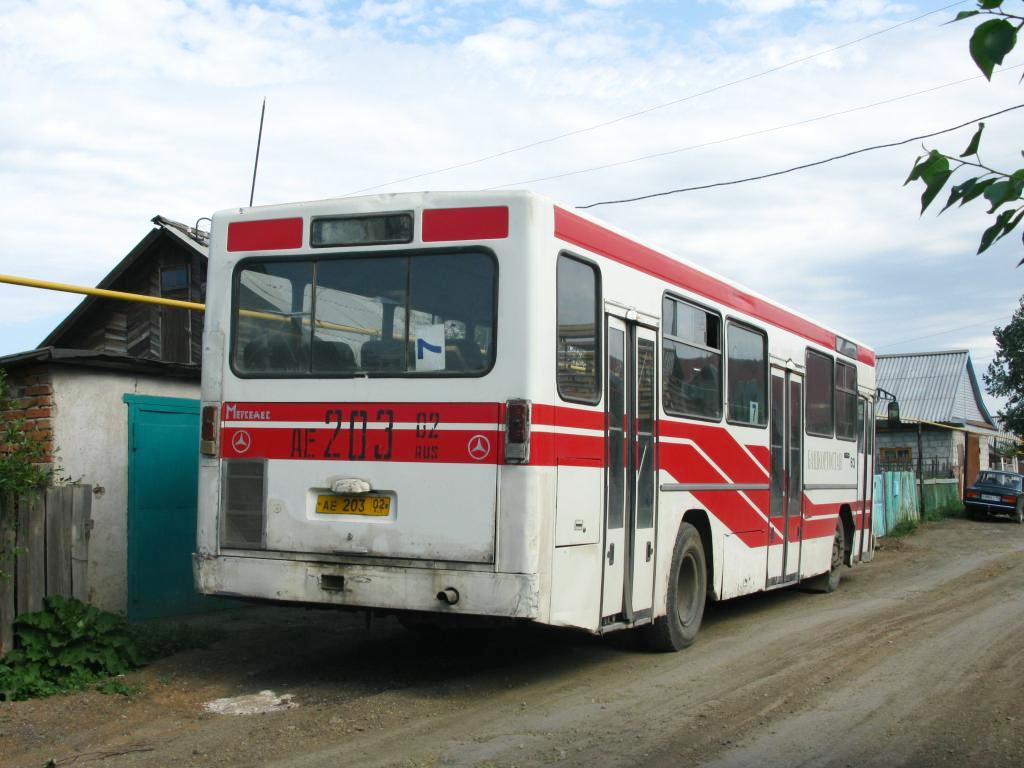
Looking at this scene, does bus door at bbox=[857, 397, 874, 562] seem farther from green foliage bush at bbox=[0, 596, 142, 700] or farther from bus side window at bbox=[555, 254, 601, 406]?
green foliage bush at bbox=[0, 596, 142, 700]

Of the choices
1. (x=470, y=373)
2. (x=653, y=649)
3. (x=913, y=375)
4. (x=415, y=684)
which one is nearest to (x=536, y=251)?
(x=470, y=373)

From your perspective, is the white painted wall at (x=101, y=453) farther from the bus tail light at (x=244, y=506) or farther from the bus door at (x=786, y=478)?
the bus door at (x=786, y=478)

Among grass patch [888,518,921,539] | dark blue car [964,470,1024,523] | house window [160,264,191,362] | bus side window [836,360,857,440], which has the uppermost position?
house window [160,264,191,362]

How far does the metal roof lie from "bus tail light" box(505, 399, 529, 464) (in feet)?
154

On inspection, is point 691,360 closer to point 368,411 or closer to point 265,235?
point 368,411

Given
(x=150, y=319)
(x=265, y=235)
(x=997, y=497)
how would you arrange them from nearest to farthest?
(x=265, y=235)
(x=150, y=319)
(x=997, y=497)

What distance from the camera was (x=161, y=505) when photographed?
10.7 m

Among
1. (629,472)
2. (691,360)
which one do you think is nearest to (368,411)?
(629,472)

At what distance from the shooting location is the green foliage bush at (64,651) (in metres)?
7.27

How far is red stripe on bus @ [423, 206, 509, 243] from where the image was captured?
23.5 ft

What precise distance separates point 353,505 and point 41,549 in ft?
8.04

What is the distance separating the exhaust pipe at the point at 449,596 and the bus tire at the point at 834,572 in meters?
8.19

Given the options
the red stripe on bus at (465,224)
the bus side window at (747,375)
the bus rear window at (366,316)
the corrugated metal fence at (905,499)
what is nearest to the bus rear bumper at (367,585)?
the bus rear window at (366,316)

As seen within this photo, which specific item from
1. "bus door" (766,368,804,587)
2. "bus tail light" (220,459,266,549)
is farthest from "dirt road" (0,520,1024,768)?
"bus tail light" (220,459,266,549)
